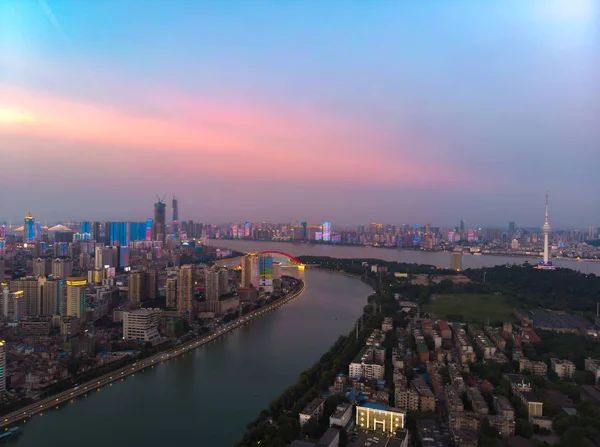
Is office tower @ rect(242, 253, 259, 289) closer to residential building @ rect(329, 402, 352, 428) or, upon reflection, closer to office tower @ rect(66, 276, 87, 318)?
office tower @ rect(66, 276, 87, 318)

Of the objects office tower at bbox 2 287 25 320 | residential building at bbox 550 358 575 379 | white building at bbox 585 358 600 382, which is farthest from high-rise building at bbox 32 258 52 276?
white building at bbox 585 358 600 382

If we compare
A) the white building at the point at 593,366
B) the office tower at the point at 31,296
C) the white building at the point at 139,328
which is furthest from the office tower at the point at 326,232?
the white building at the point at 593,366

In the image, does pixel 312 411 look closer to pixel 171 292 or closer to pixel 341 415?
pixel 341 415

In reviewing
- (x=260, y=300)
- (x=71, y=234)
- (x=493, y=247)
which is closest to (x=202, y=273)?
(x=260, y=300)

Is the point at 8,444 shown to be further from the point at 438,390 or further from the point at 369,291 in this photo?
the point at 369,291

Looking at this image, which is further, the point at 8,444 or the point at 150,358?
the point at 150,358

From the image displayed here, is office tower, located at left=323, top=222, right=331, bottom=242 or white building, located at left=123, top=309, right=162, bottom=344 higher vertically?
office tower, located at left=323, top=222, right=331, bottom=242
